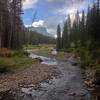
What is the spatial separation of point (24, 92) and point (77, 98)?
11.7 feet

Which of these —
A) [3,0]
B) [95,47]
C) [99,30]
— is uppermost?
[3,0]

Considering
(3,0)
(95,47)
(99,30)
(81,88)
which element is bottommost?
(81,88)

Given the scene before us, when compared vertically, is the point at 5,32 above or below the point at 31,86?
above

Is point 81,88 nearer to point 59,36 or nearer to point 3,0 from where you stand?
point 3,0

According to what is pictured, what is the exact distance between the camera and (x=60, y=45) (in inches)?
4560

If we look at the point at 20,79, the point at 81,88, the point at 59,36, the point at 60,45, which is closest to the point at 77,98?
the point at 81,88

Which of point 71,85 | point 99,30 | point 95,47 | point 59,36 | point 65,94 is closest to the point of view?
point 65,94

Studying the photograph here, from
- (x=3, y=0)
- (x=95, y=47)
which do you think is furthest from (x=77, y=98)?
(x=3, y=0)

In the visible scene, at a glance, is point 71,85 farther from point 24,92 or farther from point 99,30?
point 99,30

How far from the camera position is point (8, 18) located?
54.4 meters

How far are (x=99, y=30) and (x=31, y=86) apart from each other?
2701cm

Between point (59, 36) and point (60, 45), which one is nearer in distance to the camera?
point (60, 45)

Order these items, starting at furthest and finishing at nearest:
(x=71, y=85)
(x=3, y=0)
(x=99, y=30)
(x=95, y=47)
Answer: (x=3, y=0)
(x=99, y=30)
(x=95, y=47)
(x=71, y=85)

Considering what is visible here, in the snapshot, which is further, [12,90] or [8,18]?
[8,18]
